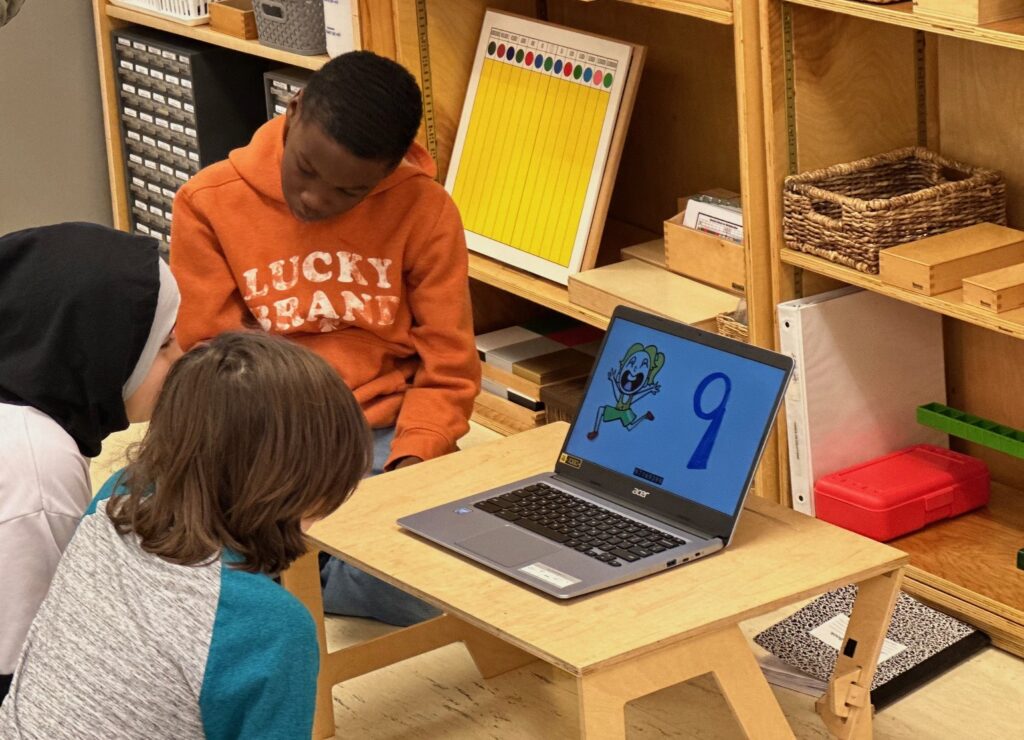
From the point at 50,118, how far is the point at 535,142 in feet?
5.46

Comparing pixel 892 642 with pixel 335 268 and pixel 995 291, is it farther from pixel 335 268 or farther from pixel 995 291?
pixel 335 268

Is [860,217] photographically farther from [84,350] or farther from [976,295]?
[84,350]

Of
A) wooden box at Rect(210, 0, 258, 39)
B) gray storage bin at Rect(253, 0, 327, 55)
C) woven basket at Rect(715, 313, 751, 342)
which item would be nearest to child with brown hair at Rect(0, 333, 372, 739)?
woven basket at Rect(715, 313, 751, 342)

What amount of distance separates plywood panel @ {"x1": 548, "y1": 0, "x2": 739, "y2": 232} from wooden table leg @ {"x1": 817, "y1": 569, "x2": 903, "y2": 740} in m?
1.41

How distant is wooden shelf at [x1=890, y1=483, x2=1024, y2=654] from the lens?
A: 2.40m

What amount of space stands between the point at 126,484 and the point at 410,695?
1026 mm

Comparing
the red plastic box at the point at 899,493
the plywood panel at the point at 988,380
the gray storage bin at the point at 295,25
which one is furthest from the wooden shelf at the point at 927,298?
the gray storage bin at the point at 295,25

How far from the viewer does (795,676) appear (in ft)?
7.68

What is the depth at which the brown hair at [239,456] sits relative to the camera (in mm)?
1412

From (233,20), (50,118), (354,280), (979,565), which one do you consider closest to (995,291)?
(979,565)

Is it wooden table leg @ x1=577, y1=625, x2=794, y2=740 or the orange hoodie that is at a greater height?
the orange hoodie

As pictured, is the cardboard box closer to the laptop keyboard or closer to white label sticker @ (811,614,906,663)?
white label sticker @ (811,614,906,663)

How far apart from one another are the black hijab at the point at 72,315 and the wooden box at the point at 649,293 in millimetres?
1226

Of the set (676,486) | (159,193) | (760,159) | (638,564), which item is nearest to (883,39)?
(760,159)
